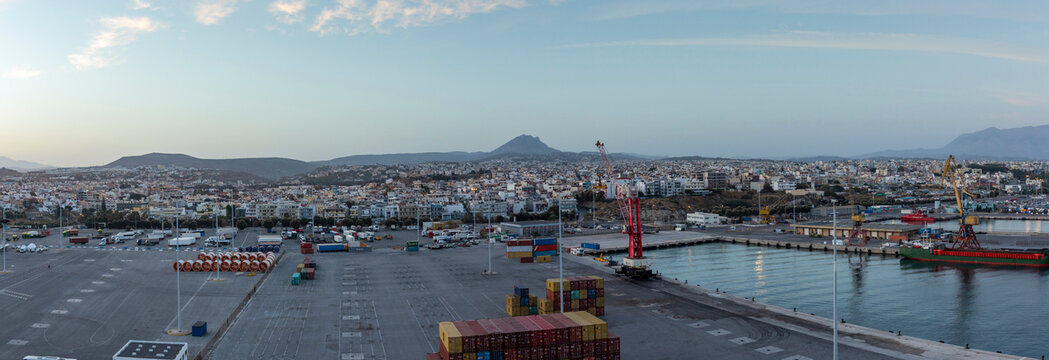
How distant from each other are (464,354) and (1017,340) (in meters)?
24.5

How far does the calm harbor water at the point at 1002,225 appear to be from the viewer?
2923 inches

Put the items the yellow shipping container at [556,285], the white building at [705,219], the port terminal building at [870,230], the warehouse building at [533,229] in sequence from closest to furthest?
1. the yellow shipping container at [556,285]
2. the port terminal building at [870,230]
3. the warehouse building at [533,229]
4. the white building at [705,219]

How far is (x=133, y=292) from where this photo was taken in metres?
32.2

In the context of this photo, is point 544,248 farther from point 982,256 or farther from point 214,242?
point 982,256

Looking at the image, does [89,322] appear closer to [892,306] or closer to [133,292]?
[133,292]

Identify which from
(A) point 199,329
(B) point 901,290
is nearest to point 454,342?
(A) point 199,329

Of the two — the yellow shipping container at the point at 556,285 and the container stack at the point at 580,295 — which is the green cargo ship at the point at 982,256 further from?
the yellow shipping container at the point at 556,285

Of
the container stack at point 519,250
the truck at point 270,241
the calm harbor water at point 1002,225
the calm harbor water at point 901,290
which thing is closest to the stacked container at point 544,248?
the container stack at point 519,250

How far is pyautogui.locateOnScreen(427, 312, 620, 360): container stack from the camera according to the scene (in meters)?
17.8

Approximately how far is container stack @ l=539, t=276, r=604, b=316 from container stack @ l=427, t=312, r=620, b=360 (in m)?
7.84

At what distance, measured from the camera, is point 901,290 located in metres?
38.6

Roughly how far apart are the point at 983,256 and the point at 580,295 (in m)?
40.6

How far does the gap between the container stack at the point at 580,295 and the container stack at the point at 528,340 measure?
784cm

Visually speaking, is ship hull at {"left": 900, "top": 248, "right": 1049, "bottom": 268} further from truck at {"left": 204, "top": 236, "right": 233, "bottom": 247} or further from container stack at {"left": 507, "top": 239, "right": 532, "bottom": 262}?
truck at {"left": 204, "top": 236, "right": 233, "bottom": 247}
